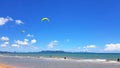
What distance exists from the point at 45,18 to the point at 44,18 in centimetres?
46

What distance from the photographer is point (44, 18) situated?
27266 millimetres

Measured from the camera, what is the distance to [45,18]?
2683cm
